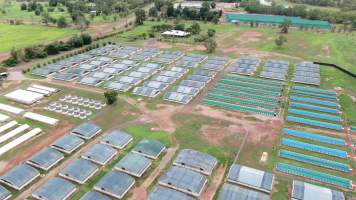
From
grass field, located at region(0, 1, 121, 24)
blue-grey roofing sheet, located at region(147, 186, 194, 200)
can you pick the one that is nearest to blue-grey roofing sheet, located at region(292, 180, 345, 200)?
blue-grey roofing sheet, located at region(147, 186, 194, 200)

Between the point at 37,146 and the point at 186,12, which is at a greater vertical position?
the point at 186,12

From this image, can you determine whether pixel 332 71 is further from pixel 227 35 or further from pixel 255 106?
pixel 227 35

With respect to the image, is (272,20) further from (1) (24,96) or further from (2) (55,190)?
(2) (55,190)

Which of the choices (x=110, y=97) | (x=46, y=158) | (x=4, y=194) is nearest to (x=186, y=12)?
(x=110, y=97)

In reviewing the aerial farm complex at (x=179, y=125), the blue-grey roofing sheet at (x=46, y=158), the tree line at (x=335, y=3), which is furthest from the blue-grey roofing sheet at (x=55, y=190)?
the tree line at (x=335, y=3)

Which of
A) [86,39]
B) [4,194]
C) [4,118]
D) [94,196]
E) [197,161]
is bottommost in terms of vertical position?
[4,194]

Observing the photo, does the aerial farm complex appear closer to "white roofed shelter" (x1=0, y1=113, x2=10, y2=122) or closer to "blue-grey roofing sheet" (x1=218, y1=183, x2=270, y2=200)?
"blue-grey roofing sheet" (x1=218, y1=183, x2=270, y2=200)
